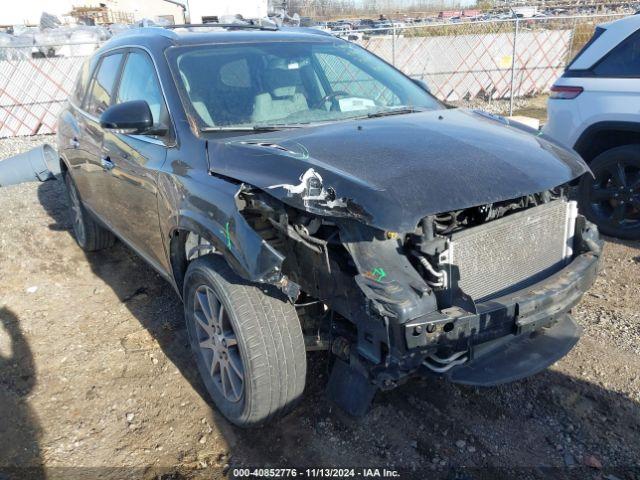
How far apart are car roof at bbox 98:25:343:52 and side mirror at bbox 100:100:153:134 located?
0.55 meters

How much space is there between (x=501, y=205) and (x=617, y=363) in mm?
1408

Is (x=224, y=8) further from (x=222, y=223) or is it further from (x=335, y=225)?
(x=335, y=225)

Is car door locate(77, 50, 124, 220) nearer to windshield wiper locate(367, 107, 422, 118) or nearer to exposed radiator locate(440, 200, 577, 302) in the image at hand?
windshield wiper locate(367, 107, 422, 118)

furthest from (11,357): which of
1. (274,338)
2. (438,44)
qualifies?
(438,44)

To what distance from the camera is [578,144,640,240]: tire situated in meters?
4.82

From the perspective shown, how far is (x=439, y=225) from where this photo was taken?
2520mm

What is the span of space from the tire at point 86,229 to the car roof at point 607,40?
4705 millimetres

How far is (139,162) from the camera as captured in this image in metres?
3.38

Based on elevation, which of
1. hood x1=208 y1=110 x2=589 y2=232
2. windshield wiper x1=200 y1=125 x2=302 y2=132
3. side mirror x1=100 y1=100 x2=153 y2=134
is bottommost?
hood x1=208 y1=110 x2=589 y2=232

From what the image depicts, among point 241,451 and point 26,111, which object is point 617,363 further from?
point 26,111

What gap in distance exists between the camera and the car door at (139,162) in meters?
3.20

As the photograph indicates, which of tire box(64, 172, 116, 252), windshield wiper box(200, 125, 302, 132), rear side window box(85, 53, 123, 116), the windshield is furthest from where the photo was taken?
tire box(64, 172, 116, 252)

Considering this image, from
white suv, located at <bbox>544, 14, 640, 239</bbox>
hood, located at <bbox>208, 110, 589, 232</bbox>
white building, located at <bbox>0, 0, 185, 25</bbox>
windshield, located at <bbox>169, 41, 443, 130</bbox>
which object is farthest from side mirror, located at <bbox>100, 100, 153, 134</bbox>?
white building, located at <bbox>0, 0, 185, 25</bbox>

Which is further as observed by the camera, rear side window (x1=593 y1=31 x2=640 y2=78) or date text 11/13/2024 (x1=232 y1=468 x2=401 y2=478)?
rear side window (x1=593 y1=31 x2=640 y2=78)
